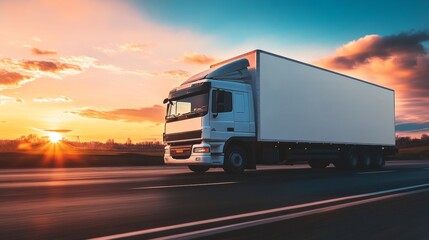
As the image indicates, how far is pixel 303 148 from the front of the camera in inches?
658

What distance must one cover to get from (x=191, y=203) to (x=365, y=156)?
50.1 ft

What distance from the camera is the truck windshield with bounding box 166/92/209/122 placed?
13.5 metres

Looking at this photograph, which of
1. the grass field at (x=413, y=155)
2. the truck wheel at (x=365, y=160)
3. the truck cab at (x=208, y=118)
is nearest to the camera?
the truck cab at (x=208, y=118)

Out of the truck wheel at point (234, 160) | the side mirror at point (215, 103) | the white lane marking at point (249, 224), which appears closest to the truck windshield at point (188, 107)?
the side mirror at point (215, 103)

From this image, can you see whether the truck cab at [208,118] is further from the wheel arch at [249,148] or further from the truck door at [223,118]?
the wheel arch at [249,148]

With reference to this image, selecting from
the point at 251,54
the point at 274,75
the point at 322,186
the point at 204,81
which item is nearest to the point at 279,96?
the point at 274,75

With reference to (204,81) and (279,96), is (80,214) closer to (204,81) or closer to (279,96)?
(204,81)

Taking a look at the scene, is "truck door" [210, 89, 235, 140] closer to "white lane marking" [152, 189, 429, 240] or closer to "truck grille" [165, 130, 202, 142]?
"truck grille" [165, 130, 202, 142]

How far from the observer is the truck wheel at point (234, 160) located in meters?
13.7

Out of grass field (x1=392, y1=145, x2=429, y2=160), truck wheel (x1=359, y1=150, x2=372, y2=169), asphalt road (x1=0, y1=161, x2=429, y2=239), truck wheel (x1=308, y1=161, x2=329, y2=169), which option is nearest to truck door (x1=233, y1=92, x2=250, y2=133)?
asphalt road (x1=0, y1=161, x2=429, y2=239)

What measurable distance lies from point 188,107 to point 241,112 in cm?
184

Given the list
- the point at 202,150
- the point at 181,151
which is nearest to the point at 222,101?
the point at 202,150

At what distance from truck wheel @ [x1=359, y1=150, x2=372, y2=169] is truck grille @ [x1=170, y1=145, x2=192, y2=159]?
9.93 m

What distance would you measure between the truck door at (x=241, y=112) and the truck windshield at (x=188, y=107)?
3.84 ft
